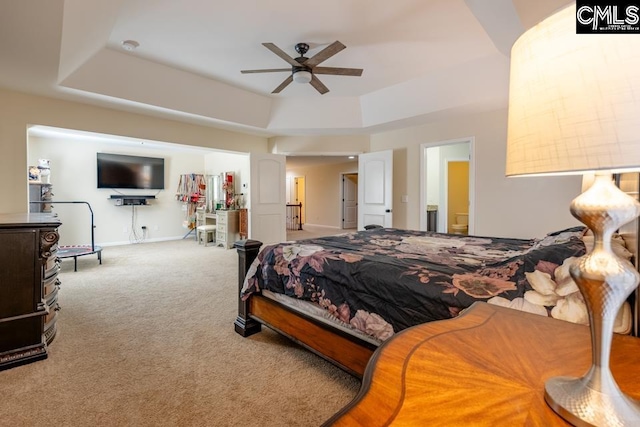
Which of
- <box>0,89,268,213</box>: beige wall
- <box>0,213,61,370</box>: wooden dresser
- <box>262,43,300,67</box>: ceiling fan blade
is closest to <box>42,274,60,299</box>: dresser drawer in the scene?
<box>0,213,61,370</box>: wooden dresser

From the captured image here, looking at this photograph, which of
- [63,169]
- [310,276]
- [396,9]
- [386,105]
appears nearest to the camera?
[310,276]

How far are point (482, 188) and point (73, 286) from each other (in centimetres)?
560

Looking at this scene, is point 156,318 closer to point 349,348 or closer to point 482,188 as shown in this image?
point 349,348

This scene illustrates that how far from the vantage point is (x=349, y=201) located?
10578 millimetres

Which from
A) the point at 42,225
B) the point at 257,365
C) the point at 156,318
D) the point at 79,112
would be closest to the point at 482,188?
the point at 257,365

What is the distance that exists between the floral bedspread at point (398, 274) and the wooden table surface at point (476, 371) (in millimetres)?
436

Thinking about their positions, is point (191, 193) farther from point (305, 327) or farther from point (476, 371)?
point (476, 371)

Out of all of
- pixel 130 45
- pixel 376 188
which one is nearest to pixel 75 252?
pixel 130 45

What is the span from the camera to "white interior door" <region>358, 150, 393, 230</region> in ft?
17.4

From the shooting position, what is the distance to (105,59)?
11.2 feet

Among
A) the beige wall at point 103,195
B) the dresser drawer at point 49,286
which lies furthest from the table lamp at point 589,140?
the beige wall at point 103,195

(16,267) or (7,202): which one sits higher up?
(7,202)

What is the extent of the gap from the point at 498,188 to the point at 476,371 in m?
4.17

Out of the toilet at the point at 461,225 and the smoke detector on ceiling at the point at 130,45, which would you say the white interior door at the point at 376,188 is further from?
the smoke detector on ceiling at the point at 130,45
